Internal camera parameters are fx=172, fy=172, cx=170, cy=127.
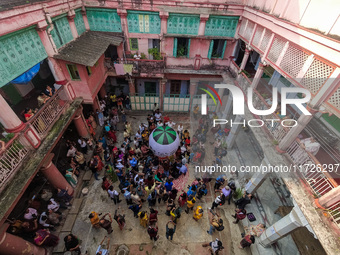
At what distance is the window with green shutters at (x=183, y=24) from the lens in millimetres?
12680

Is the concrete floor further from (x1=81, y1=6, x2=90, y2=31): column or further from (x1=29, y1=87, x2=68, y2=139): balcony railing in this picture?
(x1=81, y1=6, x2=90, y2=31): column

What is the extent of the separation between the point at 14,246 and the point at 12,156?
3406mm

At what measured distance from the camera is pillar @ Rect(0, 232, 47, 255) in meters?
6.19

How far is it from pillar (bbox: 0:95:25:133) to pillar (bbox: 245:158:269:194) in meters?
11.2

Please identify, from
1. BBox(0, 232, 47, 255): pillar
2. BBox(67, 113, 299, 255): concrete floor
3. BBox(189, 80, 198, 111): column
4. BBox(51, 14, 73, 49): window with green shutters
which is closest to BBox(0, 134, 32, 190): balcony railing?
BBox(0, 232, 47, 255): pillar

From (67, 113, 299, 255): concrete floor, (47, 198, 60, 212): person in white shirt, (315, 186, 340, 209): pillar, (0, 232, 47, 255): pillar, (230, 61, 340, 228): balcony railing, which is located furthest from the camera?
(47, 198, 60, 212): person in white shirt

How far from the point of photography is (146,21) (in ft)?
42.4

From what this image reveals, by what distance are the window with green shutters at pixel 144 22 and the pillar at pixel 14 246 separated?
13.8 metres

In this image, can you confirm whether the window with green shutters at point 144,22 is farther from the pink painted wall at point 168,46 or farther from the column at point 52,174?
the column at point 52,174

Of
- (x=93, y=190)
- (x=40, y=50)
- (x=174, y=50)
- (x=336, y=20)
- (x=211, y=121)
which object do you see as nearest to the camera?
(x=336, y=20)

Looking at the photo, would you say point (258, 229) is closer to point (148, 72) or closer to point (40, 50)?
point (148, 72)

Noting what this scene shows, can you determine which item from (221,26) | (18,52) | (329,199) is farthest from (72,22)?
(329,199)

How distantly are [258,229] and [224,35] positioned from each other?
44.2 ft

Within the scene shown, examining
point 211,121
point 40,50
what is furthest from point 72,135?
point 211,121
